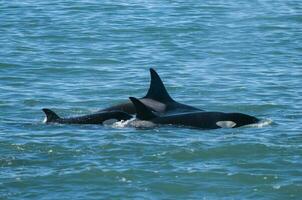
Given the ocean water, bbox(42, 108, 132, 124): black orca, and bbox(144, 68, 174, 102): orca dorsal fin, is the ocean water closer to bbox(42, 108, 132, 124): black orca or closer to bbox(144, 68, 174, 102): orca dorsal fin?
bbox(42, 108, 132, 124): black orca

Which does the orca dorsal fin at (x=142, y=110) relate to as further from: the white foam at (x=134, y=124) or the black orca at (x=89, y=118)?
the black orca at (x=89, y=118)

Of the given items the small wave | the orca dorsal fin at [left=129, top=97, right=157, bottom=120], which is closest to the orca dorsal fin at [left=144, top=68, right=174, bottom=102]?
the orca dorsal fin at [left=129, top=97, right=157, bottom=120]

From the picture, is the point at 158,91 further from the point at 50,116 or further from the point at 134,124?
the point at 50,116

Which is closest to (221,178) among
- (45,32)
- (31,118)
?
(31,118)

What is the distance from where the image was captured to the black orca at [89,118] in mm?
17953

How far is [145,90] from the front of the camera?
21.9 meters

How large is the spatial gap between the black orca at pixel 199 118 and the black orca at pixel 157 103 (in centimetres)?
76

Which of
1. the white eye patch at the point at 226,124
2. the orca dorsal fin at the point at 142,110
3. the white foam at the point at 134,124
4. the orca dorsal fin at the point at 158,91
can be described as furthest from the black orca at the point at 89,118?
the white eye patch at the point at 226,124

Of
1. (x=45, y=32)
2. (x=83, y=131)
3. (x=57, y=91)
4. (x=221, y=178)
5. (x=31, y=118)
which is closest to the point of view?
(x=221, y=178)

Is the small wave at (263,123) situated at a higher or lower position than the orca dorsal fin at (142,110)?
lower

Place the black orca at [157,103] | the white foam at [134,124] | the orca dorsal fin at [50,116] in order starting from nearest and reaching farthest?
the white foam at [134,124] → the orca dorsal fin at [50,116] → the black orca at [157,103]

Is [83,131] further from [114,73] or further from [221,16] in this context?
[221,16]

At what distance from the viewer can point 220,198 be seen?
13.4 m

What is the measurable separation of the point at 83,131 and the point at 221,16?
16.8 m
